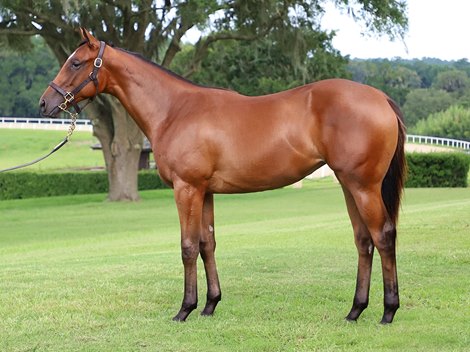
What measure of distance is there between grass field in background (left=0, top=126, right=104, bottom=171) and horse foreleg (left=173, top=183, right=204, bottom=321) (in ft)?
170

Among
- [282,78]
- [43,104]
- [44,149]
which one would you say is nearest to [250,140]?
[43,104]

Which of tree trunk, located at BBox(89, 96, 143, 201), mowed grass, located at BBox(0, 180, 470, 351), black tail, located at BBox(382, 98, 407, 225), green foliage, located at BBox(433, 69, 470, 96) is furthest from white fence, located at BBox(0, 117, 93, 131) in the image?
black tail, located at BBox(382, 98, 407, 225)

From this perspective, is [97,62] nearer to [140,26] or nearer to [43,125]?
[140,26]

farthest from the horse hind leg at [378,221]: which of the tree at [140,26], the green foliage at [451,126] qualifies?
the green foliage at [451,126]

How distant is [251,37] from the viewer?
2947 cm

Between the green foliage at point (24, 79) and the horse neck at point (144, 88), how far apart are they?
81.5m

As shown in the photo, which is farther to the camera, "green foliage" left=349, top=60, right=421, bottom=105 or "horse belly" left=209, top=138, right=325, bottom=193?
"green foliage" left=349, top=60, right=421, bottom=105

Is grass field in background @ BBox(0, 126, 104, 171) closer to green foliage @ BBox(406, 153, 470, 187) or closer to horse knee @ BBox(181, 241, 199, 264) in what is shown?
green foliage @ BBox(406, 153, 470, 187)

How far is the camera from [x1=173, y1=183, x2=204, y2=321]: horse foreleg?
6.89 meters

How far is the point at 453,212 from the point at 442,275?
833 centimetres

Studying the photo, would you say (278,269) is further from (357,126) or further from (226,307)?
(357,126)

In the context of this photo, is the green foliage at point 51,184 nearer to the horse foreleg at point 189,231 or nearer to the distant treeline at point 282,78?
the distant treeline at point 282,78

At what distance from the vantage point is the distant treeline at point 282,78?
4981 centimetres

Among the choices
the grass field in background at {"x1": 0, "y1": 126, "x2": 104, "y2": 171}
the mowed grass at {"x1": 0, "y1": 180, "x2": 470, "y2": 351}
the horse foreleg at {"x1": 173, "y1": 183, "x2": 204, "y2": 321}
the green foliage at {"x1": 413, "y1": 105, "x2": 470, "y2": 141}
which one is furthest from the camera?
the green foliage at {"x1": 413, "y1": 105, "x2": 470, "y2": 141}
